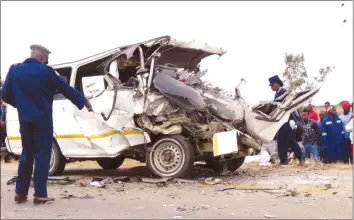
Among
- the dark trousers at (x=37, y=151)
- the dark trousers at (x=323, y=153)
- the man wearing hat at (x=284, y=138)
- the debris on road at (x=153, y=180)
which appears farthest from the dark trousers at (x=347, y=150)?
the dark trousers at (x=37, y=151)

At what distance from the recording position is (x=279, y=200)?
18.0ft

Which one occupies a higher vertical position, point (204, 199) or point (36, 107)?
point (36, 107)

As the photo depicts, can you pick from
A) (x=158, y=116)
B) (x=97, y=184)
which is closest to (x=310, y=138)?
(x=158, y=116)

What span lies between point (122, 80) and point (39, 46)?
2.65 m

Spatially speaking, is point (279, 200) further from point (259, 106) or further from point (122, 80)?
point (122, 80)

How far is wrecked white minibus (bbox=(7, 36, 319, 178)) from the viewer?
7492 millimetres

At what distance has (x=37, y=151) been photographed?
218 inches

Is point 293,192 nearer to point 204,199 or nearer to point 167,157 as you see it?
point 204,199

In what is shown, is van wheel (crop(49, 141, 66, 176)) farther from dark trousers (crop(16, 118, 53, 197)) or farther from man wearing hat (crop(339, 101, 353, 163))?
man wearing hat (crop(339, 101, 353, 163))

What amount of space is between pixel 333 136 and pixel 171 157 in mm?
5365

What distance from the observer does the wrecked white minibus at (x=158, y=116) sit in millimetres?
7492

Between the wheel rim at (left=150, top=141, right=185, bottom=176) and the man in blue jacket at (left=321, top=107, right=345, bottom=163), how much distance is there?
5241 millimetres

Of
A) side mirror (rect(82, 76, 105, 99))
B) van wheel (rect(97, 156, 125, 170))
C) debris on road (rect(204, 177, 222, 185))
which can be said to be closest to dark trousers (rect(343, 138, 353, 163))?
van wheel (rect(97, 156, 125, 170))

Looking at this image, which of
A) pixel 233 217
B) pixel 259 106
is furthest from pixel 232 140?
pixel 233 217
